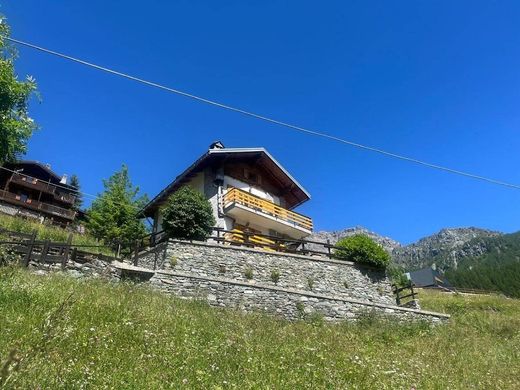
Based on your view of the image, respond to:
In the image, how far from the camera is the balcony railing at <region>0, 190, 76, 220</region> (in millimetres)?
41812

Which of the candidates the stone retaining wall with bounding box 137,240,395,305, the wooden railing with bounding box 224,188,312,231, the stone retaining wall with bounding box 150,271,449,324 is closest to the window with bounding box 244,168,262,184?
the wooden railing with bounding box 224,188,312,231

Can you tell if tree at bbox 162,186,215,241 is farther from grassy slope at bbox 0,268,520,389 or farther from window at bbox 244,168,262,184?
window at bbox 244,168,262,184

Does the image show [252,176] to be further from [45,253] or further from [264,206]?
[45,253]

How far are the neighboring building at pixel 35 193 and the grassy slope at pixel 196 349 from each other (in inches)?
1410

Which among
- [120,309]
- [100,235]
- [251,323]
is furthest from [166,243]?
[100,235]

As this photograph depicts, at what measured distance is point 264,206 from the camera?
2602 cm

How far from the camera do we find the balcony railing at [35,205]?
41.8 m

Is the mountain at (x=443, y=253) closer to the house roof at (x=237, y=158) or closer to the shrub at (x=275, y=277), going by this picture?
the house roof at (x=237, y=158)

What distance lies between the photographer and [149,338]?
6.95m

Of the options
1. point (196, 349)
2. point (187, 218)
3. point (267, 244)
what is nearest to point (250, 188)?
point (267, 244)

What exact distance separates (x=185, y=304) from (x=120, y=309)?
3430mm

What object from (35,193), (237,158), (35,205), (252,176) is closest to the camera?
(237,158)

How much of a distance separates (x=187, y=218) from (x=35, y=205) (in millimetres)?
31669

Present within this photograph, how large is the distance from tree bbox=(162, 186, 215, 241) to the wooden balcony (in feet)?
12.7
